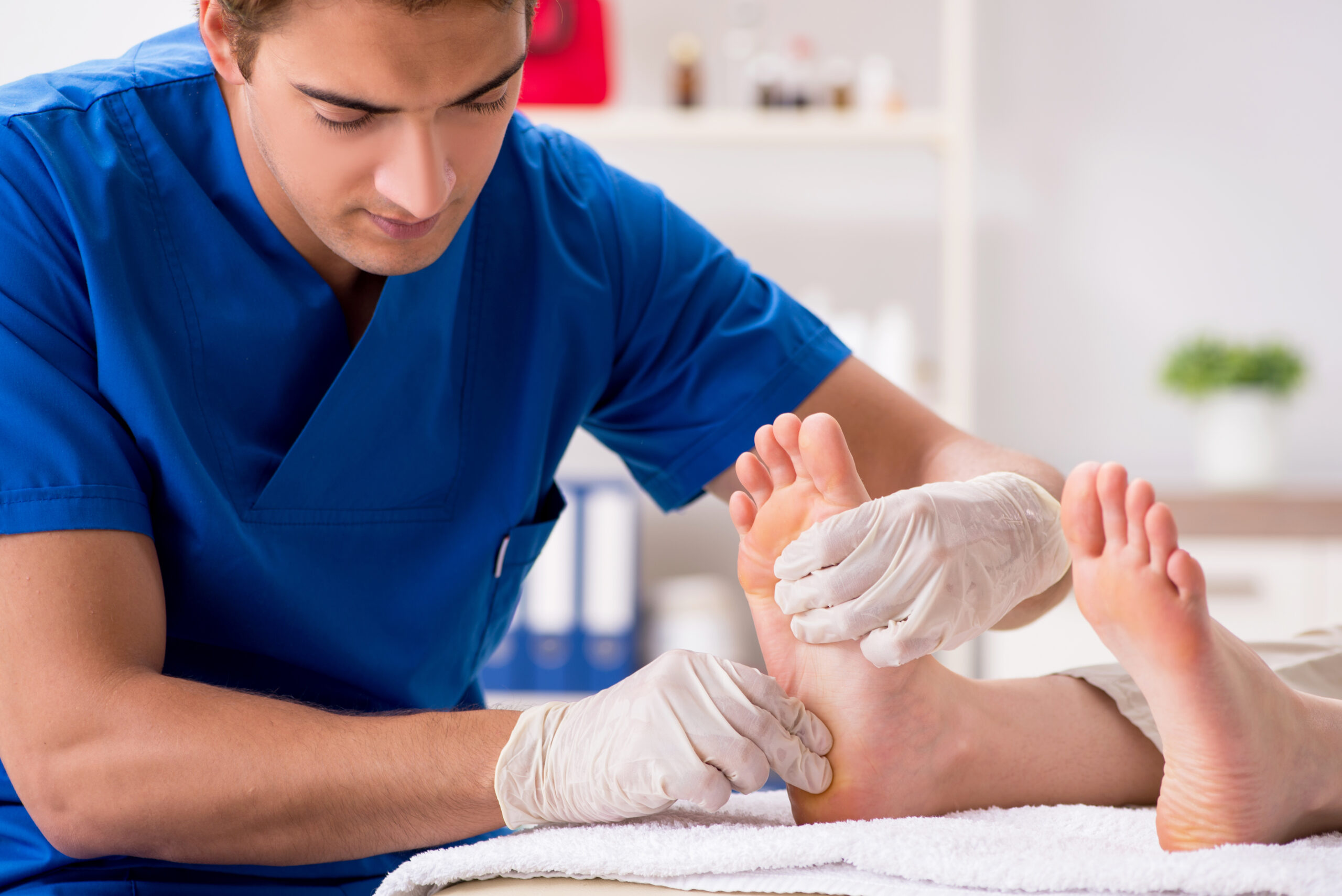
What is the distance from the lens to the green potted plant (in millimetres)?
2240

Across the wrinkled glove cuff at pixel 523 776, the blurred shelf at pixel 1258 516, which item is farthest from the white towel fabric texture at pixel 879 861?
the blurred shelf at pixel 1258 516

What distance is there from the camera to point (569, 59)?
2193 mm

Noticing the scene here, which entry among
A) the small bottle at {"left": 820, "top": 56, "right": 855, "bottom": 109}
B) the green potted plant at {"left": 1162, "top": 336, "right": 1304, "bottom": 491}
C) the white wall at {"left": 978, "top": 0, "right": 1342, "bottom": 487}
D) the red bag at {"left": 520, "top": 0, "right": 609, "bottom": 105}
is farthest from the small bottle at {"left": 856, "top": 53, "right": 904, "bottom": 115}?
the green potted plant at {"left": 1162, "top": 336, "right": 1304, "bottom": 491}

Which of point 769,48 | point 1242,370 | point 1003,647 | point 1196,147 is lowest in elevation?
point 1003,647

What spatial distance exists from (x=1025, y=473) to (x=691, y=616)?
1228 millimetres

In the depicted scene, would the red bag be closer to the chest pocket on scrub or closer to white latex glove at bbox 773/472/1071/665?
the chest pocket on scrub

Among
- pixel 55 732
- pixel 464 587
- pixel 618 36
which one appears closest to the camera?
pixel 55 732

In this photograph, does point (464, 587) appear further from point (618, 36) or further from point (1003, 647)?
point (618, 36)

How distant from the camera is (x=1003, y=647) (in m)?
2.12

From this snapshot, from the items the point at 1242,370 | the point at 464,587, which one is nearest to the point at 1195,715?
the point at 464,587

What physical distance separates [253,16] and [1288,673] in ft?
3.38

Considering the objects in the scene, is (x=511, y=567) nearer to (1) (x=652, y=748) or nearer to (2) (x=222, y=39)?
(1) (x=652, y=748)

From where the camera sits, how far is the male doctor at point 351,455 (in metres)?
0.73

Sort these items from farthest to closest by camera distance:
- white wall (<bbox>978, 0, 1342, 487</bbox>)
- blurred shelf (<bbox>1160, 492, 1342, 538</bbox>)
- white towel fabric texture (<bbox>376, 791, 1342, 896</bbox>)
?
white wall (<bbox>978, 0, 1342, 487</bbox>) → blurred shelf (<bbox>1160, 492, 1342, 538</bbox>) → white towel fabric texture (<bbox>376, 791, 1342, 896</bbox>)
